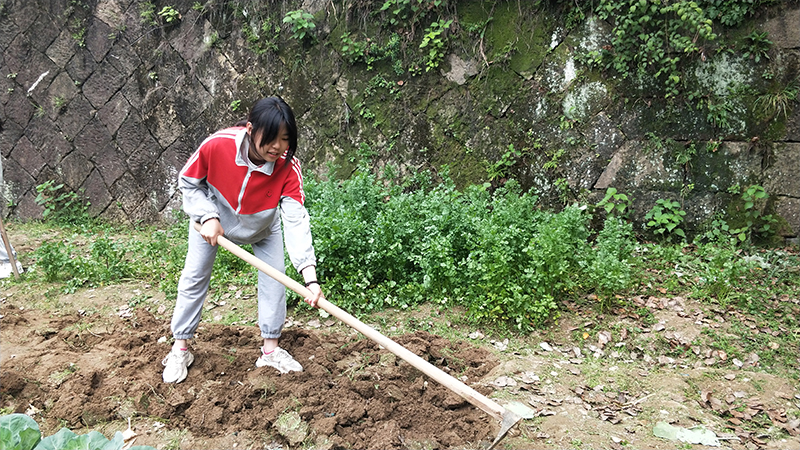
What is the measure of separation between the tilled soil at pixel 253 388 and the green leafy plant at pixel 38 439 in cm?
97

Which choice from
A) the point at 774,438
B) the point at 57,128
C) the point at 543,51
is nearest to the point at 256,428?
the point at 774,438

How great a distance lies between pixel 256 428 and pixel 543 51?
4.84 metres

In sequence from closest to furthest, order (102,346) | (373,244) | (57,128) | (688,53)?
(102,346), (373,244), (688,53), (57,128)

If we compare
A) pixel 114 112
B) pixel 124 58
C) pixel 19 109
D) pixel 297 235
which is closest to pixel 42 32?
pixel 19 109

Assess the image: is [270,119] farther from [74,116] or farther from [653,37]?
[74,116]

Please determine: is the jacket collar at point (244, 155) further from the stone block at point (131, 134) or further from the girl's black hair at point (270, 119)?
the stone block at point (131, 134)

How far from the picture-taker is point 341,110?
258 inches

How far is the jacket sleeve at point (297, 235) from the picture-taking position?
3053 mm

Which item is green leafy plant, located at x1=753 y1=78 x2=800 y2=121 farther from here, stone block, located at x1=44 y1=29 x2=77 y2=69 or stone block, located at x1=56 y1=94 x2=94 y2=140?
stone block, located at x1=44 y1=29 x2=77 y2=69

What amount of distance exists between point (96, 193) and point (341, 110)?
14.7 feet

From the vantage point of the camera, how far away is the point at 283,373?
331 cm

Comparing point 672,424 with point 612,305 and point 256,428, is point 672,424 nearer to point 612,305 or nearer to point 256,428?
point 612,305

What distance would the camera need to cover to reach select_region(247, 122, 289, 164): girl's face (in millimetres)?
2822

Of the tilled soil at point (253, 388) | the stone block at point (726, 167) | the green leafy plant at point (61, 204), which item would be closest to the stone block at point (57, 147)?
the green leafy plant at point (61, 204)
